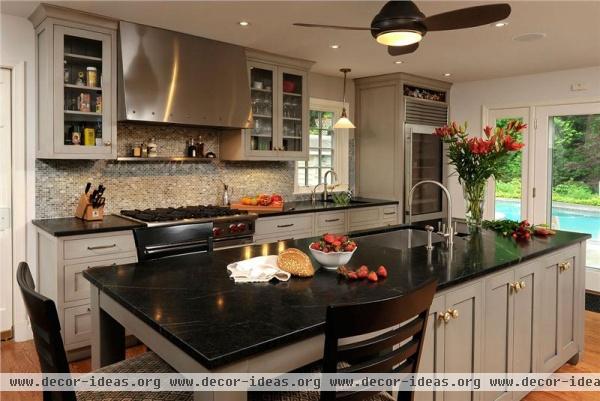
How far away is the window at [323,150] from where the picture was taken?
539 centimetres

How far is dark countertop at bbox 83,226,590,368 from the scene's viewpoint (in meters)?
1.25

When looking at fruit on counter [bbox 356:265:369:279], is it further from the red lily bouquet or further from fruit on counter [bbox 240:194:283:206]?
fruit on counter [bbox 240:194:283:206]

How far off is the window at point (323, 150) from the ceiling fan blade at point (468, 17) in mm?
2939

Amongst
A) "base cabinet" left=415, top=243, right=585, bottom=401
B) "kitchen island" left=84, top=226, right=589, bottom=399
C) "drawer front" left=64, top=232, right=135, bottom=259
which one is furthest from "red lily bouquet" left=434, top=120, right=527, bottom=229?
"drawer front" left=64, top=232, right=135, bottom=259

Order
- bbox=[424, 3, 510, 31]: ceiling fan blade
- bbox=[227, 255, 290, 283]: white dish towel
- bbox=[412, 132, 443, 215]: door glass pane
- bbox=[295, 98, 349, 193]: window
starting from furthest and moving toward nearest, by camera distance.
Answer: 1. bbox=[412, 132, 443, 215]: door glass pane
2. bbox=[295, 98, 349, 193]: window
3. bbox=[424, 3, 510, 31]: ceiling fan blade
4. bbox=[227, 255, 290, 283]: white dish towel

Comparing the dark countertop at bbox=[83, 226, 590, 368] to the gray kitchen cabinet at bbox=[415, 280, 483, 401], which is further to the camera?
the gray kitchen cabinet at bbox=[415, 280, 483, 401]

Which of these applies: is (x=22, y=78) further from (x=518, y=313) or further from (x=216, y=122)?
(x=518, y=313)

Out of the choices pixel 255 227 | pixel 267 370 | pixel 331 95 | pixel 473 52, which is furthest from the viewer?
pixel 331 95

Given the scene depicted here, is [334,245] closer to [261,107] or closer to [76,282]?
[76,282]

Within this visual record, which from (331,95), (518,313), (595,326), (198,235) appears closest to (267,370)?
(198,235)

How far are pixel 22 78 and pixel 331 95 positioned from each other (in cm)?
331

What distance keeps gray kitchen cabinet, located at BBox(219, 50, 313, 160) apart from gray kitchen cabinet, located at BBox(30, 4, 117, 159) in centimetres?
121

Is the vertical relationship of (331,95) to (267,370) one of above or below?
above

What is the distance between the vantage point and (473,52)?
4348mm
